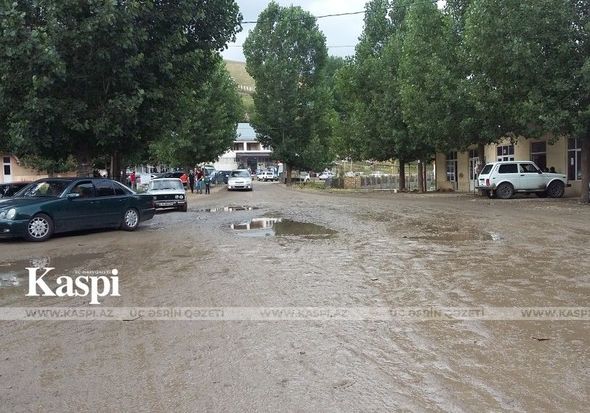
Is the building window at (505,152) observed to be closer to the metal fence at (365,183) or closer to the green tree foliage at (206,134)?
the metal fence at (365,183)

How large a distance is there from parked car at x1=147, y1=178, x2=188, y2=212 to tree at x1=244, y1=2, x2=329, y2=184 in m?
33.2

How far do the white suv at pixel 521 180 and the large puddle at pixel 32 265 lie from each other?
2106 cm

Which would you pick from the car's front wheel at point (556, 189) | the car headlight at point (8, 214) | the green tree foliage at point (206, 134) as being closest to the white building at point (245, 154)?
the green tree foliage at point (206, 134)

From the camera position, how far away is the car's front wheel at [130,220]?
15.8 meters

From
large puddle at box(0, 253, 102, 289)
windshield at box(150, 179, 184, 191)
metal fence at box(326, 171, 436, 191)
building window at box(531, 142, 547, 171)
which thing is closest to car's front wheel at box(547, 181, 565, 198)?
building window at box(531, 142, 547, 171)

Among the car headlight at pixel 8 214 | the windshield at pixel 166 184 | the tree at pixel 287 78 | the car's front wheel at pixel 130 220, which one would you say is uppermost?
the tree at pixel 287 78

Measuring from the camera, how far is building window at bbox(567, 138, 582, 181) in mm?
28605

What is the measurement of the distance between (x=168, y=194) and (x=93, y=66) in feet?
29.1

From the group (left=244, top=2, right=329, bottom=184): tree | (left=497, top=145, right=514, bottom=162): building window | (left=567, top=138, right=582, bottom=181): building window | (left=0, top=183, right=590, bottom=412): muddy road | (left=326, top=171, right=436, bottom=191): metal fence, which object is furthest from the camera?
(left=244, top=2, right=329, bottom=184): tree

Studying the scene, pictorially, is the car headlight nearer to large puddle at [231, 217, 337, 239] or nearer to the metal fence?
large puddle at [231, 217, 337, 239]

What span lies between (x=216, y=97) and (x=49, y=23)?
36.6 meters

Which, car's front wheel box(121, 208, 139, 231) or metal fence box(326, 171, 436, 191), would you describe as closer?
car's front wheel box(121, 208, 139, 231)

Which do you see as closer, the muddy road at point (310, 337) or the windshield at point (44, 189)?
the muddy road at point (310, 337)

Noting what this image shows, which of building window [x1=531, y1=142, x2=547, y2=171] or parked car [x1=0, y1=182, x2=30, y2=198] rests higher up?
building window [x1=531, y1=142, x2=547, y2=171]
